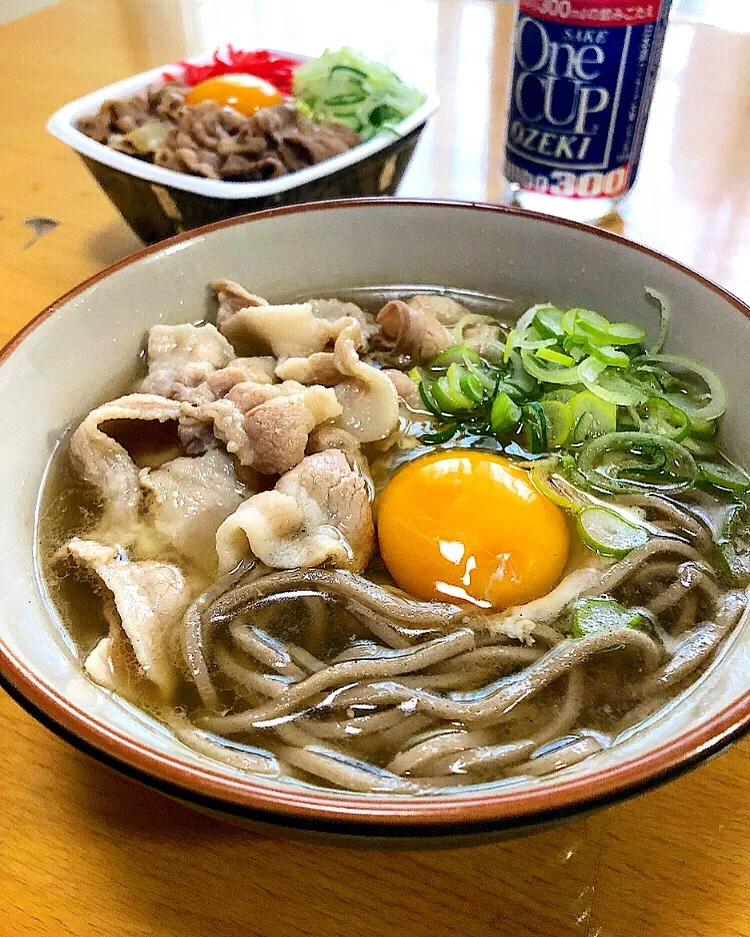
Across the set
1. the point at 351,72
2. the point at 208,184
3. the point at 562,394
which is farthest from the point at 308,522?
the point at 351,72

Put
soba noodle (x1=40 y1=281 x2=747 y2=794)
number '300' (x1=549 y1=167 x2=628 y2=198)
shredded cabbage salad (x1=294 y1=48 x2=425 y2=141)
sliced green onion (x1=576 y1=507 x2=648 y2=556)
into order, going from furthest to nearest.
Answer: shredded cabbage salad (x1=294 y1=48 x2=425 y2=141)
number '300' (x1=549 y1=167 x2=628 y2=198)
sliced green onion (x1=576 y1=507 x2=648 y2=556)
soba noodle (x1=40 y1=281 x2=747 y2=794)

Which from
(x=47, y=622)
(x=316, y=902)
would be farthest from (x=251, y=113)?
(x=316, y=902)

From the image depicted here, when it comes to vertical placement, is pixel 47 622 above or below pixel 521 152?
below

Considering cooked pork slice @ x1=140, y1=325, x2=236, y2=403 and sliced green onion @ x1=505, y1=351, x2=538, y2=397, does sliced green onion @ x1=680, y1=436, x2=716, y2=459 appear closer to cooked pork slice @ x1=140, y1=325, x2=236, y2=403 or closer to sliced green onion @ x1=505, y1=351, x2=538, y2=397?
sliced green onion @ x1=505, y1=351, x2=538, y2=397

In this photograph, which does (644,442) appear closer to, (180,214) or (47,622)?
(47,622)

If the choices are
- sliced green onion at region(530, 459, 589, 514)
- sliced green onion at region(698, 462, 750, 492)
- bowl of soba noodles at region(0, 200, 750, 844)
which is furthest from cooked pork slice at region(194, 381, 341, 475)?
sliced green onion at region(698, 462, 750, 492)

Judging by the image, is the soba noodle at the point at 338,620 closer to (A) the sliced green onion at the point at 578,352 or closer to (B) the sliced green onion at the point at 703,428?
(B) the sliced green onion at the point at 703,428

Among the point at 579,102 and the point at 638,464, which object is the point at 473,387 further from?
the point at 579,102
